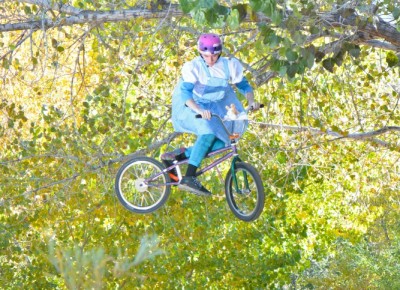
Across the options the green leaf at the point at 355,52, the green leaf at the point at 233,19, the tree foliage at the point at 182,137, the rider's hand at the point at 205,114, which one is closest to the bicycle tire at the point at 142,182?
the tree foliage at the point at 182,137

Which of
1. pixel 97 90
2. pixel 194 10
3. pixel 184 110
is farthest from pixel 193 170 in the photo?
pixel 97 90

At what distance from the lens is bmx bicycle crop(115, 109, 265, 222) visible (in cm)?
720

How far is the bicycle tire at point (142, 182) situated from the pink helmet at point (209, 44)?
114cm

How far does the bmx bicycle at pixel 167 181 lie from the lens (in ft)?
23.6

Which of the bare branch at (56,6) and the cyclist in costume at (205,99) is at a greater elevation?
the bare branch at (56,6)

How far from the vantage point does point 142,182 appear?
7957mm

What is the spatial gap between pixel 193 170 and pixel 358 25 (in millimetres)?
1889

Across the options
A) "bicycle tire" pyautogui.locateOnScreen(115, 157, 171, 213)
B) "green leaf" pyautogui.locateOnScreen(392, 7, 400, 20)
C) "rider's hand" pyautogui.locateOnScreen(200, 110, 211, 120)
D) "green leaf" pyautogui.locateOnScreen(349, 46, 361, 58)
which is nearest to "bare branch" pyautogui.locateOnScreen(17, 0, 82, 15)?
"bicycle tire" pyautogui.locateOnScreen(115, 157, 171, 213)

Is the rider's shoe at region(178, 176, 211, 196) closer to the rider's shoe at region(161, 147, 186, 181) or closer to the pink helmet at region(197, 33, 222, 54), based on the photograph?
the rider's shoe at region(161, 147, 186, 181)

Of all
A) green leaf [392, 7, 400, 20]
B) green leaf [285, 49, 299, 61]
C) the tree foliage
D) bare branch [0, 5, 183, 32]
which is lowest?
the tree foliage

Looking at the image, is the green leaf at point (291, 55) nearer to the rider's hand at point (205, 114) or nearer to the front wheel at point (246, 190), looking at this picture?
the rider's hand at point (205, 114)

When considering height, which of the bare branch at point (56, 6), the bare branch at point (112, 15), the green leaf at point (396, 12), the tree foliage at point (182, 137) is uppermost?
the bare branch at point (56, 6)

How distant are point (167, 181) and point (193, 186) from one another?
510mm

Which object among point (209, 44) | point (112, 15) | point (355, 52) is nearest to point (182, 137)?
point (112, 15)
